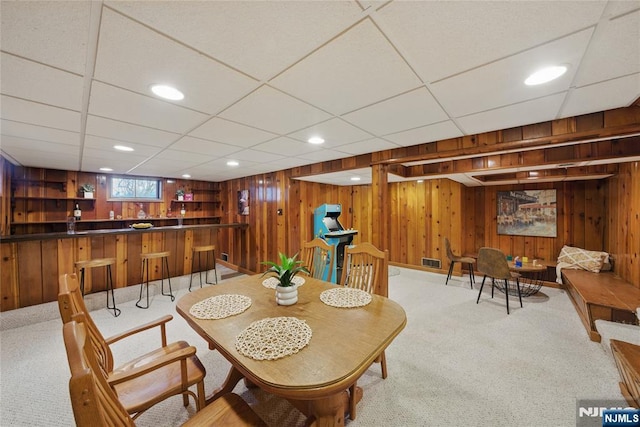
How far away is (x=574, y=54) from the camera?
4.09 ft

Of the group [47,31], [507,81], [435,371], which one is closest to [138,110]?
[47,31]

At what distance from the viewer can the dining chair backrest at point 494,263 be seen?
3504 millimetres

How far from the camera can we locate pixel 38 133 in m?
2.40

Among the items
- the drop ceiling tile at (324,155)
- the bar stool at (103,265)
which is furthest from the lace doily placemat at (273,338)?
the bar stool at (103,265)

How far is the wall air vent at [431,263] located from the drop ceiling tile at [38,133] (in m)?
6.34

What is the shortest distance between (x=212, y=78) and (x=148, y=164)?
3.51m

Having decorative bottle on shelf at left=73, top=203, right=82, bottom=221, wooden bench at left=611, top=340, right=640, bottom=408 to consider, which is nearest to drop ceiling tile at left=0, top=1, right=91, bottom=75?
wooden bench at left=611, top=340, right=640, bottom=408

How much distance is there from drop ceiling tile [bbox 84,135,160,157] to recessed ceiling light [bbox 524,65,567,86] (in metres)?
3.68

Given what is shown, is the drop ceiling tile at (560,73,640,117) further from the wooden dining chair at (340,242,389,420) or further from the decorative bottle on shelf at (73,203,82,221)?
the decorative bottle on shelf at (73,203,82,221)

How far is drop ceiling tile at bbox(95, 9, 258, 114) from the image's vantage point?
1.09 metres

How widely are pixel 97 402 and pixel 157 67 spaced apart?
5.01 ft

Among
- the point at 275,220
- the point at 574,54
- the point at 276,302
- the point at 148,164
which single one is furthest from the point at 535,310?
the point at 148,164

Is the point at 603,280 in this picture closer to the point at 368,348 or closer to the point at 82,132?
the point at 368,348

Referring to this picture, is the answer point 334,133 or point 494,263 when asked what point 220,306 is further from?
point 494,263
